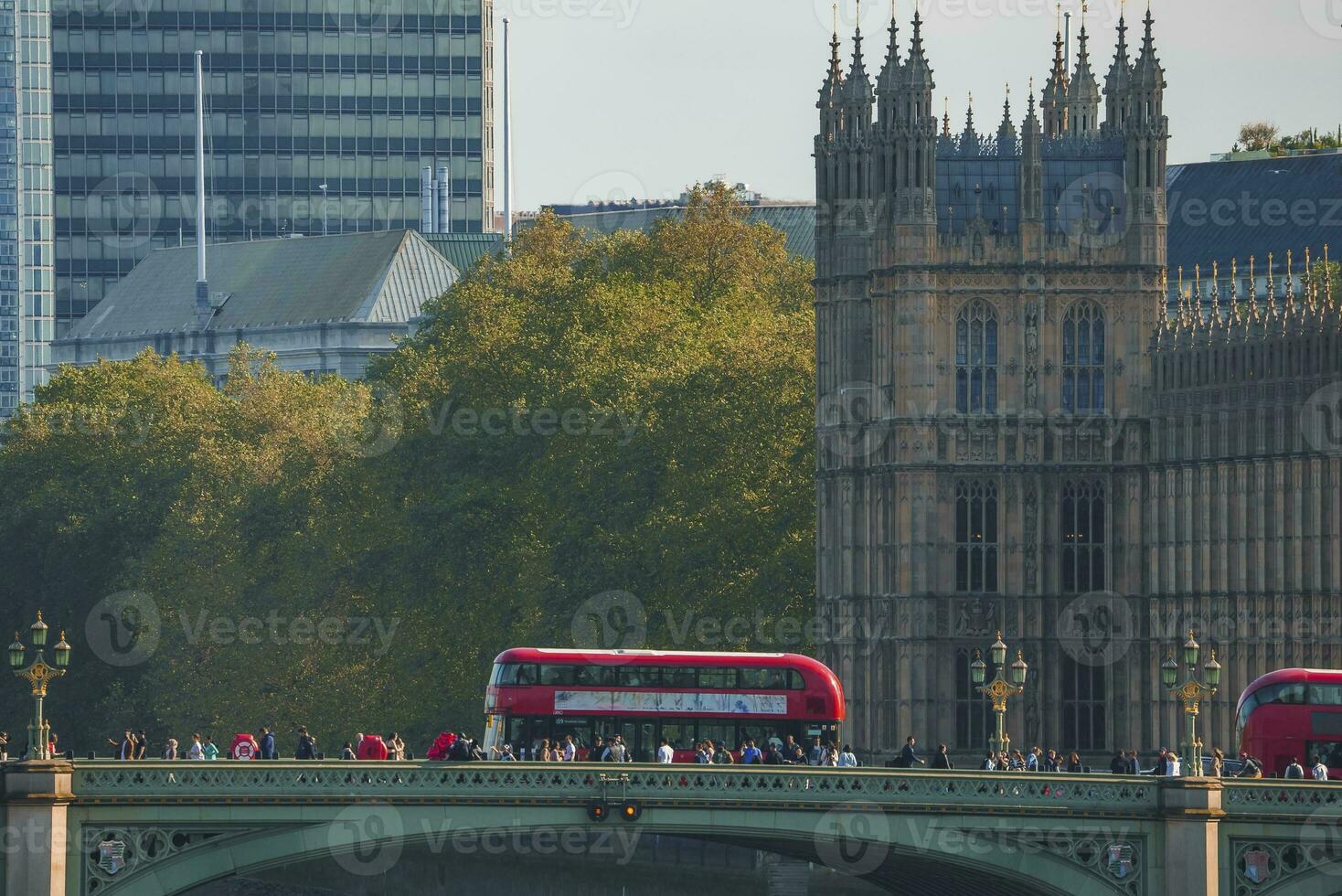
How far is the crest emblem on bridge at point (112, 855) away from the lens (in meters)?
73.9

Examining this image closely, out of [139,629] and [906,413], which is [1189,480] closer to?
[906,413]

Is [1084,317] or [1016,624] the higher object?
[1084,317]

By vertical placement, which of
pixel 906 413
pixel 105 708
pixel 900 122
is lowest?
pixel 105 708

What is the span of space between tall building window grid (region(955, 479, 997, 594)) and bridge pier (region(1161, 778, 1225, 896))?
18.4m

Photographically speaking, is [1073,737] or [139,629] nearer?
[1073,737]

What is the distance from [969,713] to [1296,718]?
11.6 metres

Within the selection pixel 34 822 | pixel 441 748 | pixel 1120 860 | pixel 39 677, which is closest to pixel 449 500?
pixel 441 748

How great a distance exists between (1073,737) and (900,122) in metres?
14.0

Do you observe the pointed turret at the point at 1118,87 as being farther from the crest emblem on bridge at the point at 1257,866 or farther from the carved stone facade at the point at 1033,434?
the crest emblem on bridge at the point at 1257,866

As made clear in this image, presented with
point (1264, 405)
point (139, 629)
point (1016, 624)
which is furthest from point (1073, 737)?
point (139, 629)

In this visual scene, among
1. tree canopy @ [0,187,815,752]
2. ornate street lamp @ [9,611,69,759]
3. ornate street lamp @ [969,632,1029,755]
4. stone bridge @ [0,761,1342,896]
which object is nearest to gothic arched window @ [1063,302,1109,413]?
ornate street lamp @ [969,632,1029,755]

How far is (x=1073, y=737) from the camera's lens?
9262cm

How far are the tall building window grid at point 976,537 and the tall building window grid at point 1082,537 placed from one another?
5.05ft

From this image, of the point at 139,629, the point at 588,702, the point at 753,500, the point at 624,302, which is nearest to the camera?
the point at 588,702
